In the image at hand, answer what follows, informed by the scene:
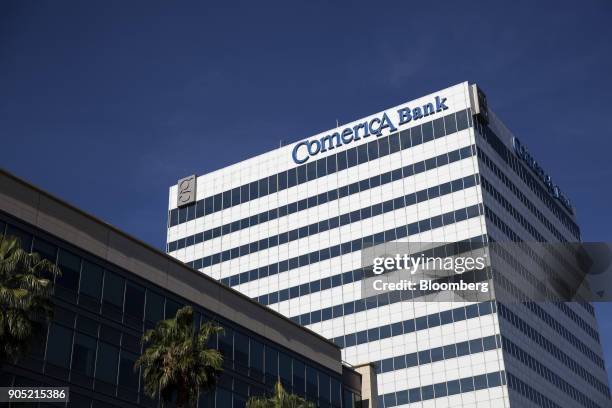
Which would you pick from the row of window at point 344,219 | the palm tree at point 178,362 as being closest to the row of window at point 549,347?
the row of window at point 344,219

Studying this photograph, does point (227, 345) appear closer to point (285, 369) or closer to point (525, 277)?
point (285, 369)

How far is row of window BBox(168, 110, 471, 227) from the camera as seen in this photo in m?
107

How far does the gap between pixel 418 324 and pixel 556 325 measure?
2383cm

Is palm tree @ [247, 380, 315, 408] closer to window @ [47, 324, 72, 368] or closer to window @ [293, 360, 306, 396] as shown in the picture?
window @ [47, 324, 72, 368]

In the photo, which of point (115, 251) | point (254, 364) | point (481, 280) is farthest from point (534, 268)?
point (115, 251)

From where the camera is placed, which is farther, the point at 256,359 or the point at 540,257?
the point at 540,257

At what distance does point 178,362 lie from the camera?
1644 inches

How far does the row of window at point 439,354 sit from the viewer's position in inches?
3750

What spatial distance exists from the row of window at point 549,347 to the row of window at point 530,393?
6702mm

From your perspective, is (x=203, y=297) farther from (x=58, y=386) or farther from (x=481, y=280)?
(x=481, y=280)

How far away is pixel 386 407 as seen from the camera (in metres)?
98.8

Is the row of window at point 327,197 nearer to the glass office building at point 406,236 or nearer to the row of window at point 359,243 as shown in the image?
the glass office building at point 406,236

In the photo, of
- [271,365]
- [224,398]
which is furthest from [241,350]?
[224,398]

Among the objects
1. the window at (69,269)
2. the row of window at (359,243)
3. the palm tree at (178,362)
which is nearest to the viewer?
the palm tree at (178,362)
